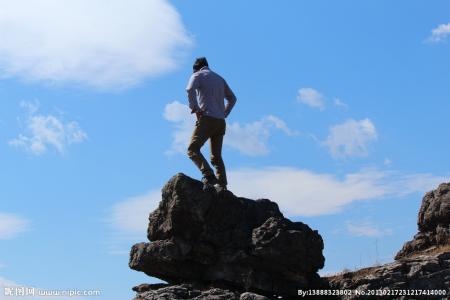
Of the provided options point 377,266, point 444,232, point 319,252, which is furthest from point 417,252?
point 319,252

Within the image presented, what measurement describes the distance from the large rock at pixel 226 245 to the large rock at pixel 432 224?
576cm

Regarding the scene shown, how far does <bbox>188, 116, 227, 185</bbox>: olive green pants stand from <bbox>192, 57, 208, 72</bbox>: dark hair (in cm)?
147

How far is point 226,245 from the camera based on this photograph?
16.8 meters

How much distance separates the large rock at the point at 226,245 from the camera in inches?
643

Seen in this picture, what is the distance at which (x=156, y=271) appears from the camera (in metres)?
17.3

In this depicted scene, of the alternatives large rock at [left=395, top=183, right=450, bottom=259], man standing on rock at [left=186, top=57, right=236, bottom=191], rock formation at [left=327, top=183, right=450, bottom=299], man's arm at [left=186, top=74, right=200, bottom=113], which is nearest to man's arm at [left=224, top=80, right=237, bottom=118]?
man standing on rock at [left=186, top=57, right=236, bottom=191]

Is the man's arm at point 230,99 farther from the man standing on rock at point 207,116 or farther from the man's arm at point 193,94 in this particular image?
the man's arm at point 193,94

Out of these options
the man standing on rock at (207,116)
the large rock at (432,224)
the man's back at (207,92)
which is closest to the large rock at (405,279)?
the large rock at (432,224)

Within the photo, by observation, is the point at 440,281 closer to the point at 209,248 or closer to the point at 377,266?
the point at 377,266

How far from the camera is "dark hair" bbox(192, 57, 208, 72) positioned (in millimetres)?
18547

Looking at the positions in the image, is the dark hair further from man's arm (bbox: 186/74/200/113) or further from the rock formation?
the rock formation

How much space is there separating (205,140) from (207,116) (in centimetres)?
69

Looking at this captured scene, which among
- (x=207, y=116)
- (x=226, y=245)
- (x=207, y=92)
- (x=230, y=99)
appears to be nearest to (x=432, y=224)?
(x=230, y=99)

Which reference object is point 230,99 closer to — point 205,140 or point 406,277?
point 205,140
